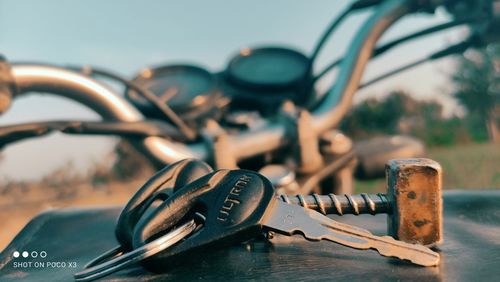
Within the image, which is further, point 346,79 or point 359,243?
point 346,79

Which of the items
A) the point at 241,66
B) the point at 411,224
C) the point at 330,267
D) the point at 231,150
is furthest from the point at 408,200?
the point at 241,66

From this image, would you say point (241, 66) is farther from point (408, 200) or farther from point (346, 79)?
point (408, 200)

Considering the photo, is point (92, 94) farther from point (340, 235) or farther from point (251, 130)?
point (340, 235)

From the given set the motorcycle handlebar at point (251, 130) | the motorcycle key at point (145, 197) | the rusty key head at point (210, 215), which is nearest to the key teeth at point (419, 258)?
the rusty key head at point (210, 215)

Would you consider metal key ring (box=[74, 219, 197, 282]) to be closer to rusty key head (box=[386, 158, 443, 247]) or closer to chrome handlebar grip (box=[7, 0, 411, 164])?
rusty key head (box=[386, 158, 443, 247])

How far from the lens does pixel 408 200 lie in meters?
0.63

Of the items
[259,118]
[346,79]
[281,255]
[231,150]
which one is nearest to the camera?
[281,255]

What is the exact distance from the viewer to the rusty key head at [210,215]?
551mm

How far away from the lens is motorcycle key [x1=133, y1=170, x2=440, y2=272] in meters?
0.55

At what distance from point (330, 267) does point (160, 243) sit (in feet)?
0.73

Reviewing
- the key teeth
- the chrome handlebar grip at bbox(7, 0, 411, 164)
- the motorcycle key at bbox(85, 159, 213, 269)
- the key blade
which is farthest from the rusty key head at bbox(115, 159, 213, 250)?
the chrome handlebar grip at bbox(7, 0, 411, 164)

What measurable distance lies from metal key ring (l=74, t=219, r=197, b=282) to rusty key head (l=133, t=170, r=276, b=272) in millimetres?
12

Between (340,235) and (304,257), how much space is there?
71mm

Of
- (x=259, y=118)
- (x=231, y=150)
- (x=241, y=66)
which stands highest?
(x=241, y=66)
